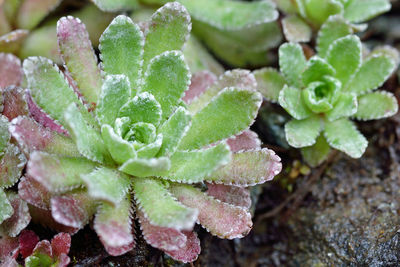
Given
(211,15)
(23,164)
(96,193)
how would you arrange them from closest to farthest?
(96,193) < (23,164) < (211,15)

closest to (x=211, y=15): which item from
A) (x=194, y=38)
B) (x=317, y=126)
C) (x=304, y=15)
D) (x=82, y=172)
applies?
(x=194, y=38)

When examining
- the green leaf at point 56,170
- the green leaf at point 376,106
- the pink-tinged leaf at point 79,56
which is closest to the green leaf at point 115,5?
the pink-tinged leaf at point 79,56

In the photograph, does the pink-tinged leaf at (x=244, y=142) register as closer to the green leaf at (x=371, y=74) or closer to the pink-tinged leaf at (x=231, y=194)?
the pink-tinged leaf at (x=231, y=194)

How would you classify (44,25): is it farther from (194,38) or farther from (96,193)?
(96,193)

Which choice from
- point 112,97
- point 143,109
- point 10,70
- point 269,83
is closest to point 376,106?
point 269,83

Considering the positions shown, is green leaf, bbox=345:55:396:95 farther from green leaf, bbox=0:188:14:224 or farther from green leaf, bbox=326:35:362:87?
green leaf, bbox=0:188:14:224

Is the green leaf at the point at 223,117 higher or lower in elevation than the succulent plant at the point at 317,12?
higher
